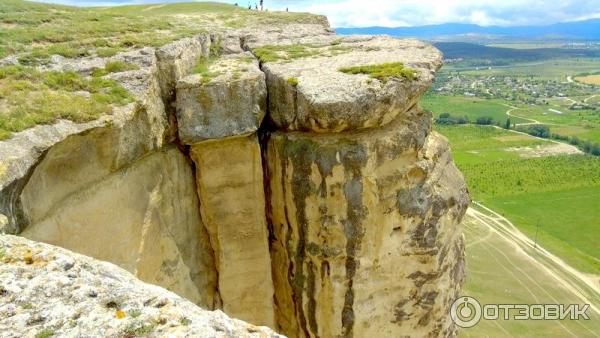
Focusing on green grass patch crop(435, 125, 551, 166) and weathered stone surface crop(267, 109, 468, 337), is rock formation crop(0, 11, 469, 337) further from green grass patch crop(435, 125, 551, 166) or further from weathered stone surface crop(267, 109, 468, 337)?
green grass patch crop(435, 125, 551, 166)

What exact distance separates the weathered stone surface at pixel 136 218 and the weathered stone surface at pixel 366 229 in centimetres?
229

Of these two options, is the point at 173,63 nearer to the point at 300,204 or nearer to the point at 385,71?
the point at 300,204

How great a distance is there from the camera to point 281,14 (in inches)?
896

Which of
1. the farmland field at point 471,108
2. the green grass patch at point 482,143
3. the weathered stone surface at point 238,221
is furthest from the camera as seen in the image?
the farmland field at point 471,108

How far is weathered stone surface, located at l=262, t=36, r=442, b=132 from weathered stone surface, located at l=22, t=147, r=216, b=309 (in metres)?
3.20

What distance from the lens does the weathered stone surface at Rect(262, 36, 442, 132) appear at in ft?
37.7

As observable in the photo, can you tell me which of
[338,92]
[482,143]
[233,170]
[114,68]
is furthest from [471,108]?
[114,68]

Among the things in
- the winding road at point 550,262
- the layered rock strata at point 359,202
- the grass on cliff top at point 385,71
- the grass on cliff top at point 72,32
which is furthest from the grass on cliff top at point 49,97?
the winding road at point 550,262

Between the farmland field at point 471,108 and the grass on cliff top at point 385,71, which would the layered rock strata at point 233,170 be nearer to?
the grass on cliff top at point 385,71

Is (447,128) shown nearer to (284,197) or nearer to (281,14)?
(281,14)

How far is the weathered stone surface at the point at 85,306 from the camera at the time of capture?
15.5ft

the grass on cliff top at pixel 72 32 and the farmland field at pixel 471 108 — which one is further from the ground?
the grass on cliff top at pixel 72 32

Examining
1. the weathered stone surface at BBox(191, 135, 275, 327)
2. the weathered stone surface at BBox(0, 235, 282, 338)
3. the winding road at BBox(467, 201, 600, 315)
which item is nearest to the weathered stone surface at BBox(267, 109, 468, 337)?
the weathered stone surface at BBox(191, 135, 275, 327)

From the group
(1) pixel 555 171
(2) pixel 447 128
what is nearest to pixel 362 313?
(1) pixel 555 171
